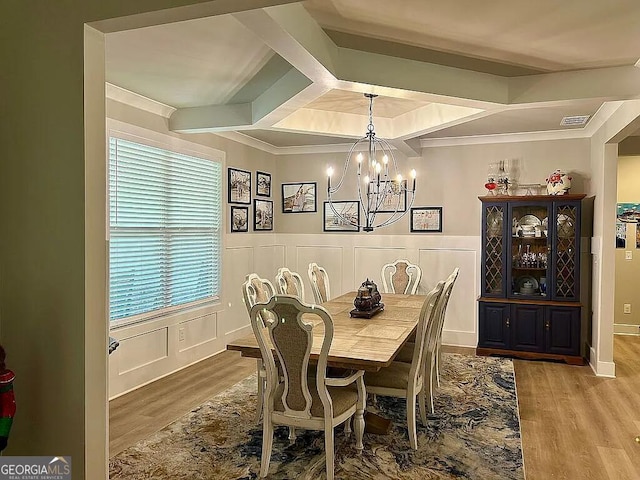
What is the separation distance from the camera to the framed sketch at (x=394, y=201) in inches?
241

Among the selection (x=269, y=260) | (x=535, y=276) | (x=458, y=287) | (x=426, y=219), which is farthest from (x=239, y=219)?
(x=535, y=276)

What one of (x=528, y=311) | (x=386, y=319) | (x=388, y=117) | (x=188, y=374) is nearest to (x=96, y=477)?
(x=386, y=319)

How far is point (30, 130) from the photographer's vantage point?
5.95 feet

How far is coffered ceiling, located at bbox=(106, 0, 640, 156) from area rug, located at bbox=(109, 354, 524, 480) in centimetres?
230

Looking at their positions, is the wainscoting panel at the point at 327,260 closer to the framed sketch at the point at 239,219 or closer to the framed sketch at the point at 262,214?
the framed sketch at the point at 262,214

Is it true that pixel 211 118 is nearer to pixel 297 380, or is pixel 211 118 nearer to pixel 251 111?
pixel 251 111

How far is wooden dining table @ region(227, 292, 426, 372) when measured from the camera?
108 inches

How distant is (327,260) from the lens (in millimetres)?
6516

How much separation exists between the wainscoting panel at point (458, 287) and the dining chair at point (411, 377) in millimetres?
2710

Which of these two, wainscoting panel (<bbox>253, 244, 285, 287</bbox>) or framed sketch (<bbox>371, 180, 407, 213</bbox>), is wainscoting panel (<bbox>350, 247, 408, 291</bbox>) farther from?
wainscoting panel (<bbox>253, 244, 285, 287</bbox>)

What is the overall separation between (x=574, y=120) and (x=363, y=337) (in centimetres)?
333

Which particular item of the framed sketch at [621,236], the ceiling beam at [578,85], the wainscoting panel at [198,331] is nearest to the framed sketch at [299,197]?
the wainscoting panel at [198,331]

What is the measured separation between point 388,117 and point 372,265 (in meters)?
2.08

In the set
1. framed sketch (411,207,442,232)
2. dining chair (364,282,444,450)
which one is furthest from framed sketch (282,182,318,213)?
dining chair (364,282,444,450)
